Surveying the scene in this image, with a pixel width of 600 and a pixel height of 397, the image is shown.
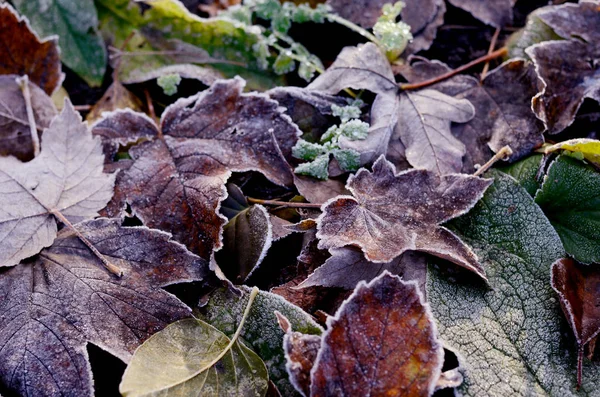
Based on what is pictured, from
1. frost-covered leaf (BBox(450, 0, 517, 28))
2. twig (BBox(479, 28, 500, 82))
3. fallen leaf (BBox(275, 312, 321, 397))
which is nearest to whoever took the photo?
fallen leaf (BBox(275, 312, 321, 397))

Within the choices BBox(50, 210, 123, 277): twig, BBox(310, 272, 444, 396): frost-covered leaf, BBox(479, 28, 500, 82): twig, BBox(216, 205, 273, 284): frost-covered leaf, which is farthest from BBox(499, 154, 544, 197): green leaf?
BBox(50, 210, 123, 277): twig

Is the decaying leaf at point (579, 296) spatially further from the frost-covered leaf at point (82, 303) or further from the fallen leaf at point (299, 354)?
the frost-covered leaf at point (82, 303)

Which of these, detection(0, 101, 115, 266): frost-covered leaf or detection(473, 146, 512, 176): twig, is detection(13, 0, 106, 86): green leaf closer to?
detection(0, 101, 115, 266): frost-covered leaf

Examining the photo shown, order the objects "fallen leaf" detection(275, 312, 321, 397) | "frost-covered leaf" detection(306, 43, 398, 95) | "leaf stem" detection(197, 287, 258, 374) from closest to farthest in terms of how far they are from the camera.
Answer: "fallen leaf" detection(275, 312, 321, 397)
"leaf stem" detection(197, 287, 258, 374)
"frost-covered leaf" detection(306, 43, 398, 95)

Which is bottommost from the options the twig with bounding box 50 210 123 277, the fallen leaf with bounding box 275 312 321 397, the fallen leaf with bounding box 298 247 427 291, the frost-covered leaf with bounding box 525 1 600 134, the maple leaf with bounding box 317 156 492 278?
the twig with bounding box 50 210 123 277

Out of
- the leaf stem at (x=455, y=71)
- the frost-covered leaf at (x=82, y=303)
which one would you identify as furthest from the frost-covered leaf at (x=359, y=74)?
the frost-covered leaf at (x=82, y=303)

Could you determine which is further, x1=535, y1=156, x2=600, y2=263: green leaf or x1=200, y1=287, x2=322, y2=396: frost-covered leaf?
x1=535, y1=156, x2=600, y2=263: green leaf

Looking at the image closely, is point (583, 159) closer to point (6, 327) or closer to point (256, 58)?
point (256, 58)
